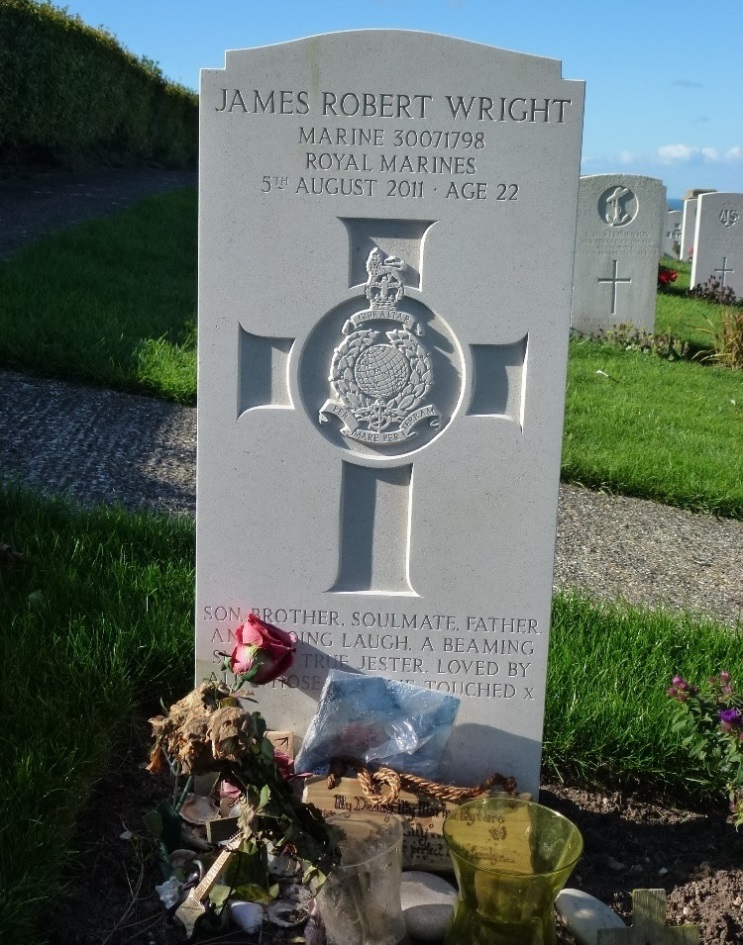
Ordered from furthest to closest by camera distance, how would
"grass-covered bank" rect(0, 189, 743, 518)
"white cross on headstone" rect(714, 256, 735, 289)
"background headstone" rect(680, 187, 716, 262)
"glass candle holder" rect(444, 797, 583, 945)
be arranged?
"background headstone" rect(680, 187, 716, 262)
"white cross on headstone" rect(714, 256, 735, 289)
"grass-covered bank" rect(0, 189, 743, 518)
"glass candle holder" rect(444, 797, 583, 945)

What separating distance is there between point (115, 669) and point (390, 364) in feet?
3.42

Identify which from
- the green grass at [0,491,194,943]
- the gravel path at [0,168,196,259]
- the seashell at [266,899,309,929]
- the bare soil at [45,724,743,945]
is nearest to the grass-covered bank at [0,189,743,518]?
the gravel path at [0,168,196,259]

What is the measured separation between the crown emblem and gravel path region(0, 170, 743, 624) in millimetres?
1780

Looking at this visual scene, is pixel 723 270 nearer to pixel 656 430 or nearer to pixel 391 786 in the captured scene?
pixel 656 430

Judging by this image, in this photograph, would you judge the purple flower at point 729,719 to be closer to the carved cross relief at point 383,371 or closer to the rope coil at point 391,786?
the rope coil at point 391,786

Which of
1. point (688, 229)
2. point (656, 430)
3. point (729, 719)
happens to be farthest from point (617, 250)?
point (688, 229)

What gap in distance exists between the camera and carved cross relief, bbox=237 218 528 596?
2.41 m

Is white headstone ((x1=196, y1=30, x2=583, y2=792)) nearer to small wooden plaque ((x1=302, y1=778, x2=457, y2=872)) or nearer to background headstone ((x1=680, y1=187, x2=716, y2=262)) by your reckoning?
small wooden plaque ((x1=302, y1=778, x2=457, y2=872))

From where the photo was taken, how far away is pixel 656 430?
6477mm

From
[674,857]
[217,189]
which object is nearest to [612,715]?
[674,857]

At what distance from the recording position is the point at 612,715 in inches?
109

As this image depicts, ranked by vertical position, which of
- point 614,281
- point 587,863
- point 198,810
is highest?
point 614,281

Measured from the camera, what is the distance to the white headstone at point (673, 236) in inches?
934

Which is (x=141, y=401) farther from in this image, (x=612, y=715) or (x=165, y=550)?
(x=612, y=715)
